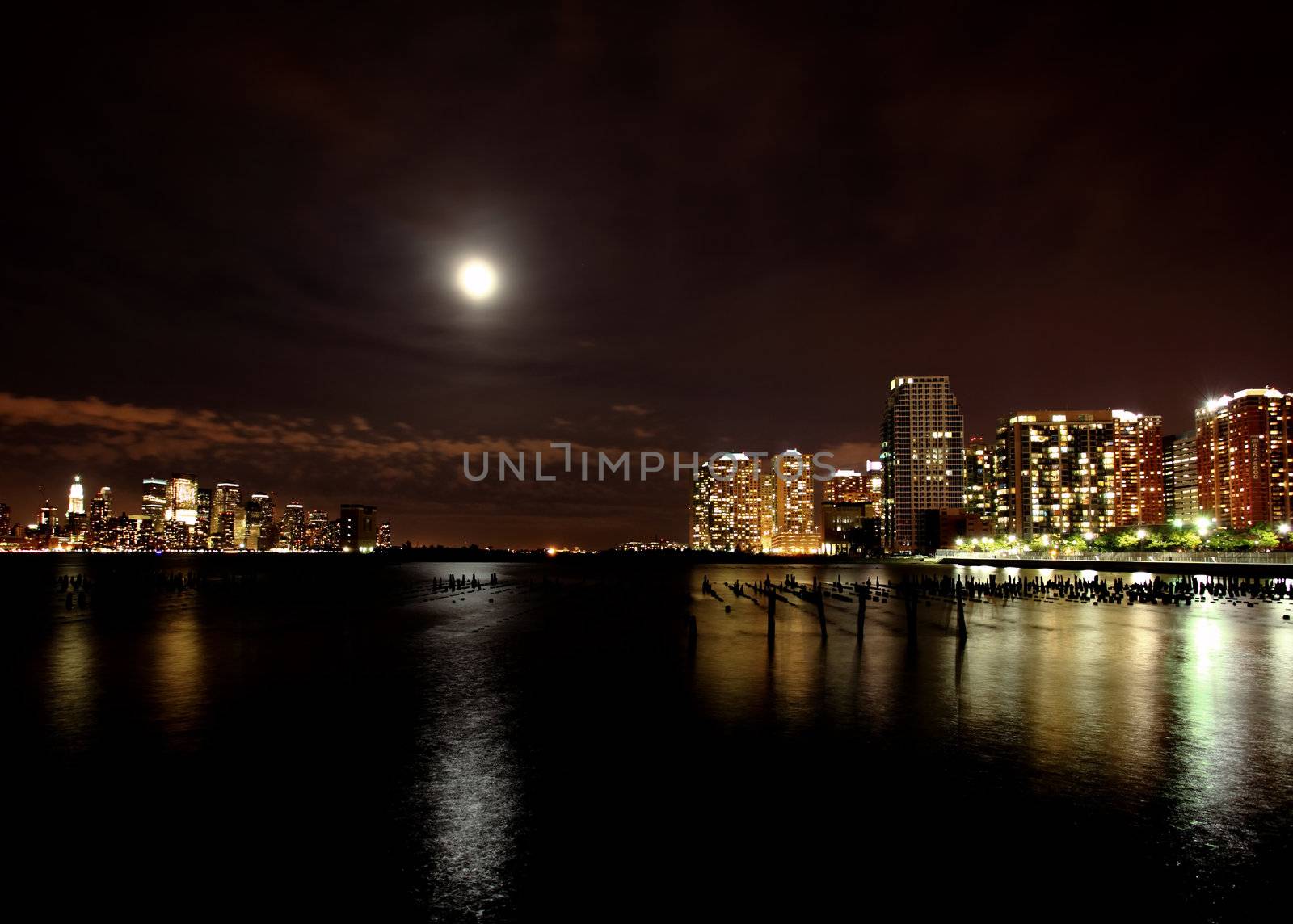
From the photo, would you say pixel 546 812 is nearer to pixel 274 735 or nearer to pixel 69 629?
pixel 274 735

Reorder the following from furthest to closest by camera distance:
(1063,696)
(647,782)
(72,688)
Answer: (72,688), (1063,696), (647,782)

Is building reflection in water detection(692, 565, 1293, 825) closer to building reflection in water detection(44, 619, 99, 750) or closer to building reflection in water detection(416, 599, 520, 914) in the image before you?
building reflection in water detection(416, 599, 520, 914)

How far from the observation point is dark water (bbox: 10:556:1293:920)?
39.4ft

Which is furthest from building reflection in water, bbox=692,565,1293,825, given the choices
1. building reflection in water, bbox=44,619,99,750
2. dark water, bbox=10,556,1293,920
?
building reflection in water, bbox=44,619,99,750

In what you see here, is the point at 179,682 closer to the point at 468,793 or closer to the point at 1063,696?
the point at 468,793

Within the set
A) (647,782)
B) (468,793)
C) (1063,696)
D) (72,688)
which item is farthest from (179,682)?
(1063,696)

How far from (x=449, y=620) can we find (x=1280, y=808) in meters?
48.4

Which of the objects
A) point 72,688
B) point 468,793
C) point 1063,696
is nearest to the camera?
point 468,793

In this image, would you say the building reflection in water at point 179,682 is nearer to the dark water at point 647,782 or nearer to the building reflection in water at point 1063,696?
the dark water at point 647,782

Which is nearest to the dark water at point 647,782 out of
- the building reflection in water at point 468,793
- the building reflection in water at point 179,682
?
the building reflection in water at point 468,793

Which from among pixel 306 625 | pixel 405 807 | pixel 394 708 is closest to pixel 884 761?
pixel 405 807

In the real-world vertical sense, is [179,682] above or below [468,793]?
below

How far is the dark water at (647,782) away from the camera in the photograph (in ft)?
39.4

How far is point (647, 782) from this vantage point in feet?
56.2
